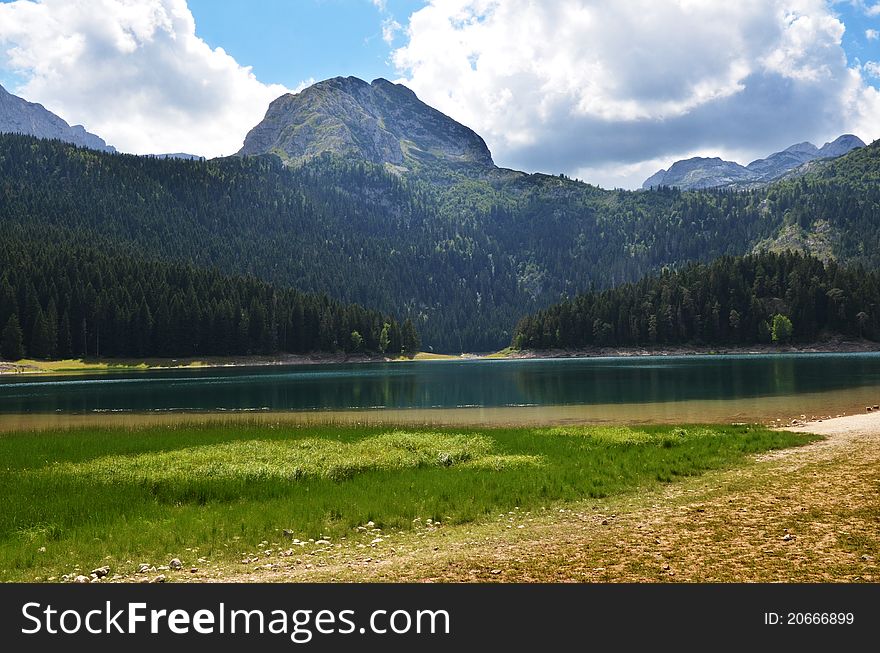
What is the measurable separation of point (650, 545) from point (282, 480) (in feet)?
51.4

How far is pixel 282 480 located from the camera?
939 inches

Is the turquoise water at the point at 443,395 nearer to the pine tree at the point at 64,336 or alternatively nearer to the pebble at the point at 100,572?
the pebble at the point at 100,572

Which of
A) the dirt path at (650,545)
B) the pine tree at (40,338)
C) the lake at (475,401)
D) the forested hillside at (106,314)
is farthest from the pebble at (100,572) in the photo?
the pine tree at (40,338)

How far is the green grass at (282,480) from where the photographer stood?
1599 centimetres

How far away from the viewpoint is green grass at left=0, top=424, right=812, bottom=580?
15992 mm

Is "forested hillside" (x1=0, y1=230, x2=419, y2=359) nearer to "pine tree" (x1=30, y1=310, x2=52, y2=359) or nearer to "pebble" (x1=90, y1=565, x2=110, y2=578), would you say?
"pine tree" (x1=30, y1=310, x2=52, y2=359)

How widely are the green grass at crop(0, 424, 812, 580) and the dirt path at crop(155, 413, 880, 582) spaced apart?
1797 mm

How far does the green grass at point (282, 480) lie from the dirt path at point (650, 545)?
1.80 meters

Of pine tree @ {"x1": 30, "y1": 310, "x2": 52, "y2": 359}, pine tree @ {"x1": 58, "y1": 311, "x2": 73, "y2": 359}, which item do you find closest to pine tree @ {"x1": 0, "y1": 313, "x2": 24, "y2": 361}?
pine tree @ {"x1": 30, "y1": 310, "x2": 52, "y2": 359}

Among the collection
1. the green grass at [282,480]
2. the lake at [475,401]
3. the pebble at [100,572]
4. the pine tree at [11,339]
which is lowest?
the lake at [475,401]
